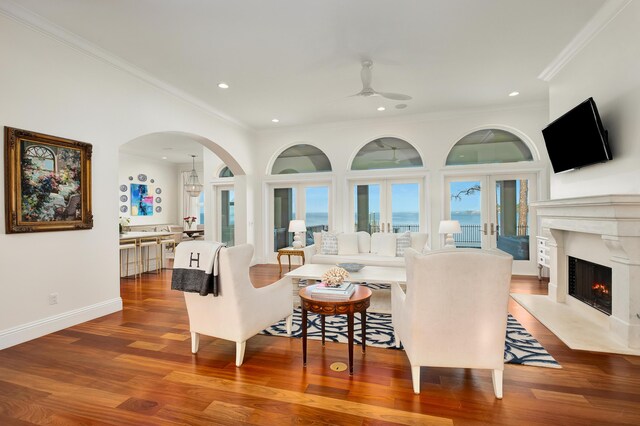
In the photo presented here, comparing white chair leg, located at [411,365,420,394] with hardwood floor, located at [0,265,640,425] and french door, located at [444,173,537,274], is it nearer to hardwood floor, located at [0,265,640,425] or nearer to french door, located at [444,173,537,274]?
hardwood floor, located at [0,265,640,425]

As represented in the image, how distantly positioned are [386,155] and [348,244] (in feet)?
7.33

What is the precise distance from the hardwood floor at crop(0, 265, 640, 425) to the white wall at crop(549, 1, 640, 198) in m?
1.78

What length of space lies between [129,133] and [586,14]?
5.42 m

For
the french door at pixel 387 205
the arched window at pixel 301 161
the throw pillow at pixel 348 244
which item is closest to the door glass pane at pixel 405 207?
the french door at pixel 387 205

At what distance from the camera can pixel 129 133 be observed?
423cm

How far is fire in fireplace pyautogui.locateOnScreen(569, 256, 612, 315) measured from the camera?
11.5 feet

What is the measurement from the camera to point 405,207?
22.0 feet

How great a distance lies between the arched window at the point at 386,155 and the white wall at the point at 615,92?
9.57 feet

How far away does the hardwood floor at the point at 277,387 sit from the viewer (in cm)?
197

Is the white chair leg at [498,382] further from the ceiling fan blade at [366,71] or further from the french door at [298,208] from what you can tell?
the french door at [298,208]

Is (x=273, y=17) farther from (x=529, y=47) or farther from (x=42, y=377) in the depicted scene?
(x=42, y=377)

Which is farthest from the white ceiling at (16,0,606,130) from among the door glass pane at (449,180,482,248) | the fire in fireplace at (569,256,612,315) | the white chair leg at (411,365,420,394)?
the white chair leg at (411,365,420,394)

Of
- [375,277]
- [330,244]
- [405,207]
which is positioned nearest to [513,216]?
[405,207]

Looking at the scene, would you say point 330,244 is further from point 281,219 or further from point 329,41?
point 329,41
